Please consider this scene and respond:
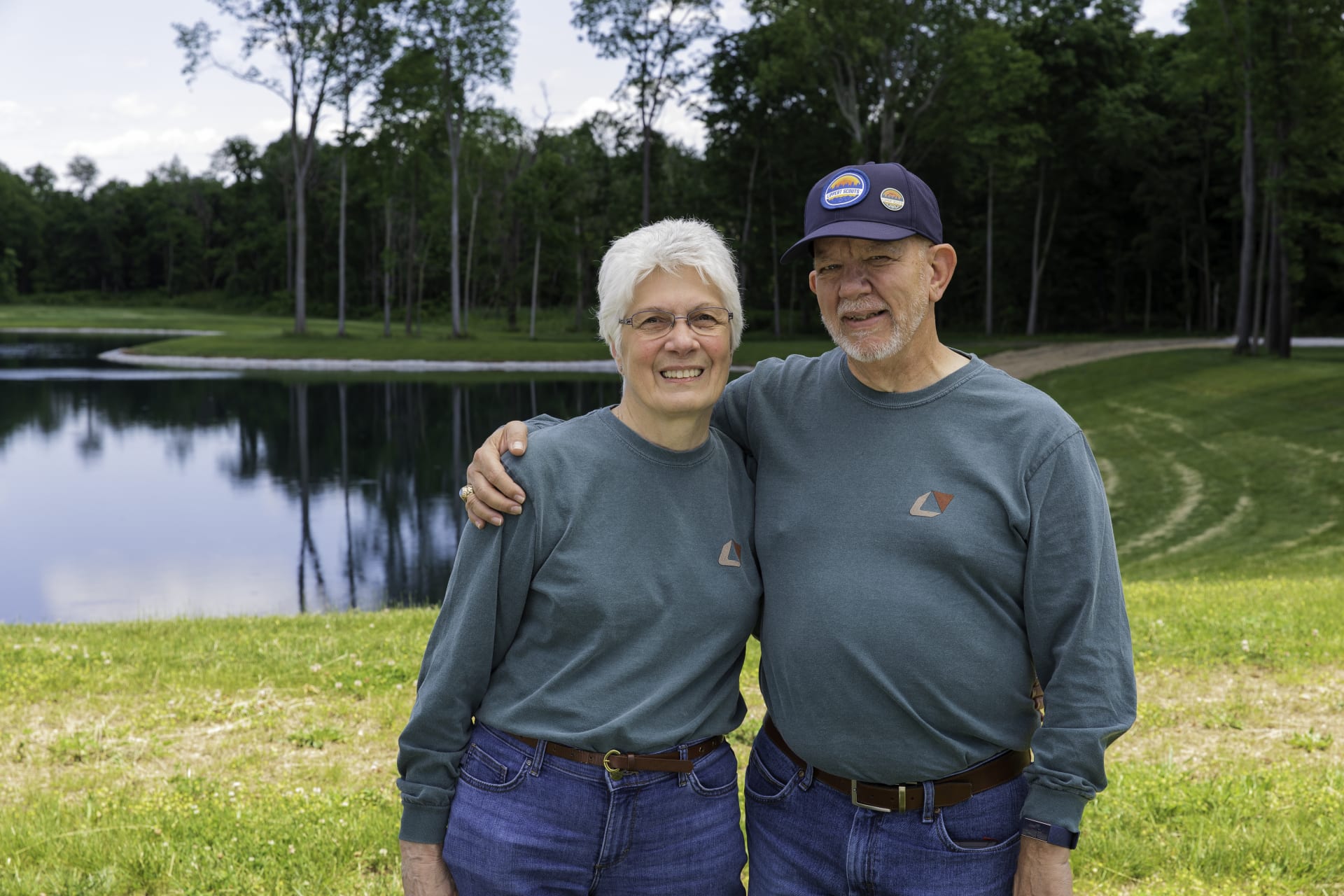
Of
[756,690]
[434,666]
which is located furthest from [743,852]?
[756,690]

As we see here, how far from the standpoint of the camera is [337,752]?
18.8 ft

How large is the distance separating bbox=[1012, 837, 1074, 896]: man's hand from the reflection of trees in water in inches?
419

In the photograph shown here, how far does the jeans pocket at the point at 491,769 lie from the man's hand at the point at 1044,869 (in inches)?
45.6

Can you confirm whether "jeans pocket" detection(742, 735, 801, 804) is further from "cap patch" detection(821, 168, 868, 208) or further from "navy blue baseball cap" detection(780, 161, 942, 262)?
"cap patch" detection(821, 168, 868, 208)

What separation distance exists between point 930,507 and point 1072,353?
40.3 metres

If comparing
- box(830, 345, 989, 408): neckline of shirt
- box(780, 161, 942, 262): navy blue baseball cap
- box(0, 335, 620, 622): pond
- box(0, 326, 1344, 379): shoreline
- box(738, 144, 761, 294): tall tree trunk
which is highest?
box(738, 144, 761, 294): tall tree trunk

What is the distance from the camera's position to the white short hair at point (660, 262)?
2781mm

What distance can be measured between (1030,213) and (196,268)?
72139mm

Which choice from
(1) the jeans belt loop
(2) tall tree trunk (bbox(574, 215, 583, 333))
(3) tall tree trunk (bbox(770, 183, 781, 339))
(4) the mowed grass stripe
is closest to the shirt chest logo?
(1) the jeans belt loop

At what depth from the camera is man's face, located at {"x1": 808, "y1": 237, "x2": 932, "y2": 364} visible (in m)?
2.88

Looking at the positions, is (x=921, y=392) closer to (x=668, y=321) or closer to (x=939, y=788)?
(x=668, y=321)

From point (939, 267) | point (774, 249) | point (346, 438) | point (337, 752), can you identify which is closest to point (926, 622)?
point (939, 267)

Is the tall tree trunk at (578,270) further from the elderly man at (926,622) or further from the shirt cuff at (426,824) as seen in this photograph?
the shirt cuff at (426,824)

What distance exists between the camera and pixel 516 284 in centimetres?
6494
